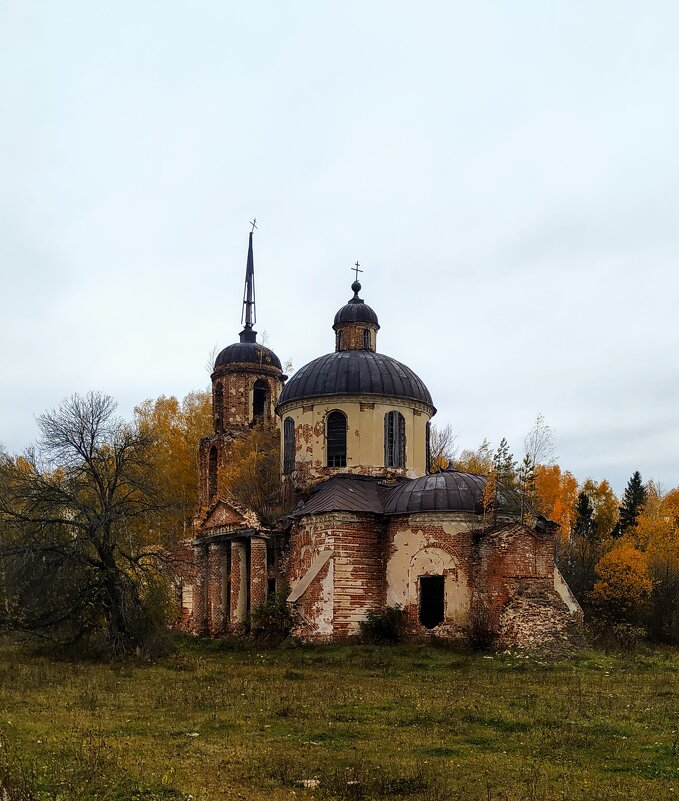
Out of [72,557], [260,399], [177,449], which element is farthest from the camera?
[177,449]

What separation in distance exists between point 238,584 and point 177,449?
17.7 m

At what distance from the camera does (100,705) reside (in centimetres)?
1541

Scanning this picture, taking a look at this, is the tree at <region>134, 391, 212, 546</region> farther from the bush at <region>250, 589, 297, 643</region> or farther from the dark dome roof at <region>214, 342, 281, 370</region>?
the bush at <region>250, 589, 297, 643</region>

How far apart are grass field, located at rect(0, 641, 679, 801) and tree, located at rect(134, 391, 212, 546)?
833 inches

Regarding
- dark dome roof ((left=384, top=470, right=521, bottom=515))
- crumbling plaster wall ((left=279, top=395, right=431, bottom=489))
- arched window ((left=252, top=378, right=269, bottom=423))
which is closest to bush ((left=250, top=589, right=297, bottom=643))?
dark dome roof ((left=384, top=470, right=521, bottom=515))

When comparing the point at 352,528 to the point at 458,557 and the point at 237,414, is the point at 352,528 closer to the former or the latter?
the point at 458,557

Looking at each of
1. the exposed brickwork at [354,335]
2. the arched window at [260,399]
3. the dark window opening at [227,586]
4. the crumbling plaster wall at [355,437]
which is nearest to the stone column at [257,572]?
the dark window opening at [227,586]

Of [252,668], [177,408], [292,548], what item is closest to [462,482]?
[292,548]

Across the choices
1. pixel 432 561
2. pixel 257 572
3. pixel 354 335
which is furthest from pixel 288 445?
pixel 432 561

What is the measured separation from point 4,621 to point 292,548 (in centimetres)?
848

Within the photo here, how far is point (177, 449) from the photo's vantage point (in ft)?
152

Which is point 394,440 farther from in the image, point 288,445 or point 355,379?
point 288,445

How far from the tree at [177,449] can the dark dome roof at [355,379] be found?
11.4m

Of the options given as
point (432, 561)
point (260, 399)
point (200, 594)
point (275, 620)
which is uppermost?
point (260, 399)
